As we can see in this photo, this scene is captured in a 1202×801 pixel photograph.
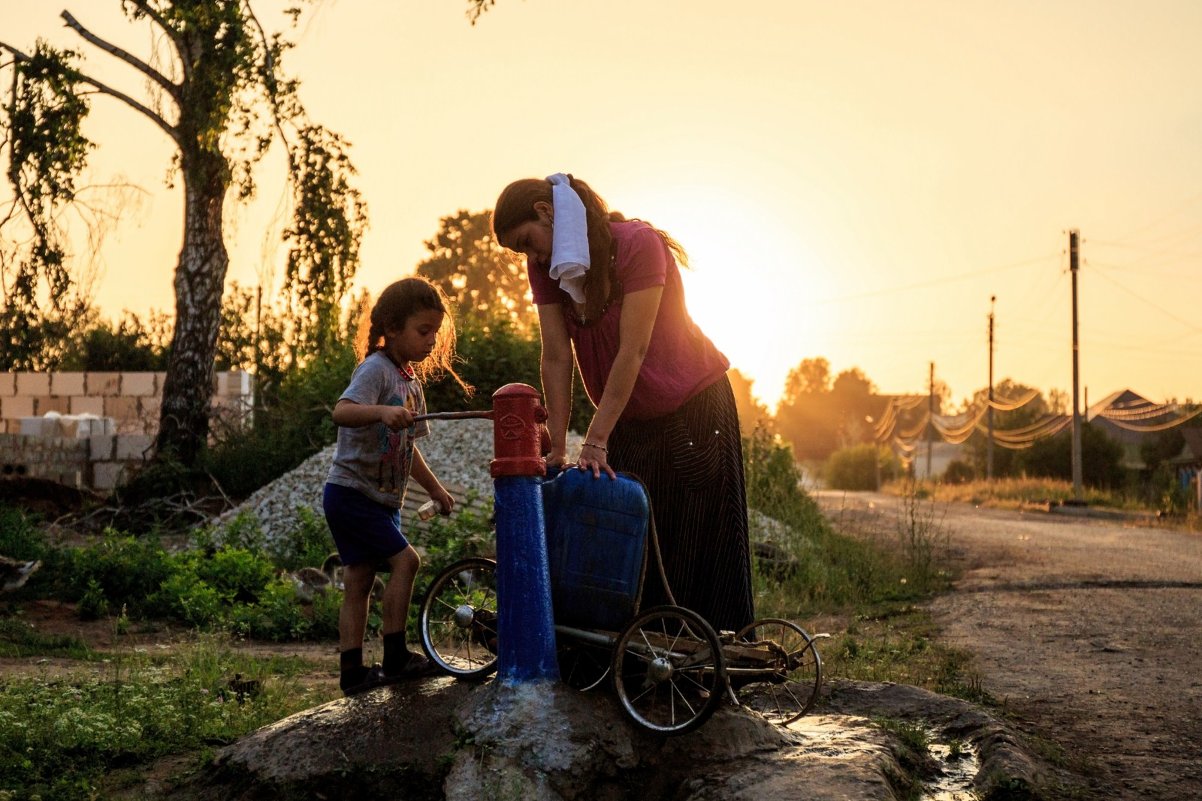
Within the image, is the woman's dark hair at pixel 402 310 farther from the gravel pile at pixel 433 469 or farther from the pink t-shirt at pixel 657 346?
the gravel pile at pixel 433 469

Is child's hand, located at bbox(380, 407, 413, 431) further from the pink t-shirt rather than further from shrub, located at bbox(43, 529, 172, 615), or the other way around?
shrub, located at bbox(43, 529, 172, 615)

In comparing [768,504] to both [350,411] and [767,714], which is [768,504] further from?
[350,411]

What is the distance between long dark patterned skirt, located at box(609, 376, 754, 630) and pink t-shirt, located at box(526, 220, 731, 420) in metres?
0.07

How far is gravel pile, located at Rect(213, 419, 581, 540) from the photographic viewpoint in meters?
12.3

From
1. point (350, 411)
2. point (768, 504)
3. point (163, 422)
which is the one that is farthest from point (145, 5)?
point (350, 411)

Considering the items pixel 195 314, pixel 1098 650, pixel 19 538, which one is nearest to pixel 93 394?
pixel 195 314

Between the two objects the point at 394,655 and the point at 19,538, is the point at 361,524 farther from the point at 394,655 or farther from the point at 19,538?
the point at 19,538

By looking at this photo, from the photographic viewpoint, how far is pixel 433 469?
13.5 meters

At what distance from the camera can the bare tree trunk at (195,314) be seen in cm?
1548

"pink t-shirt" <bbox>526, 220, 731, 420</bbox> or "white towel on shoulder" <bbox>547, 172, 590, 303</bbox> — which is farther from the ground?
"white towel on shoulder" <bbox>547, 172, 590, 303</bbox>

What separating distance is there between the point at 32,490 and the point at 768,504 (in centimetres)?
872

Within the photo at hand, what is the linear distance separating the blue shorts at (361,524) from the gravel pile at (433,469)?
7.05 m

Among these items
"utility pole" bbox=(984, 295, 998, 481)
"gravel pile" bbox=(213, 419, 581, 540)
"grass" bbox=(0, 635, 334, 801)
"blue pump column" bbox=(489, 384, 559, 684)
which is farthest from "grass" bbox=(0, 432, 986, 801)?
"utility pole" bbox=(984, 295, 998, 481)

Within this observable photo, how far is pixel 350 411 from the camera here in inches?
155
